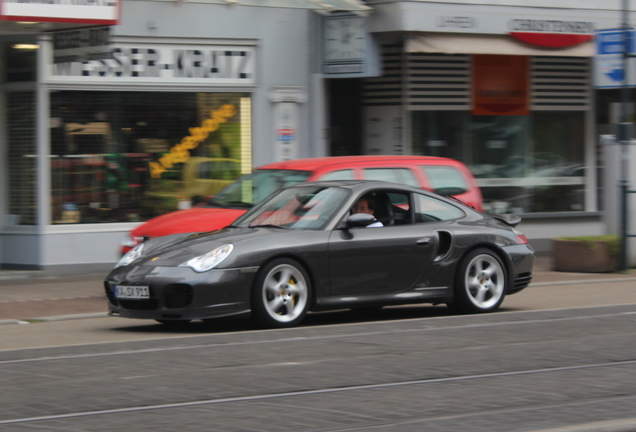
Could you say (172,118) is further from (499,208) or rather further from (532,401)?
(532,401)

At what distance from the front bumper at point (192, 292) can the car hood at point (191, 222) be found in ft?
8.76

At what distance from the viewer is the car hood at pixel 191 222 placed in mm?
11469

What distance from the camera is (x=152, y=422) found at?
18.1 ft

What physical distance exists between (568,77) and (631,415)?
14.5 m

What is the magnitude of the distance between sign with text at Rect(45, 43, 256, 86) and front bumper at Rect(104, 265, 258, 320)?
7.52 meters

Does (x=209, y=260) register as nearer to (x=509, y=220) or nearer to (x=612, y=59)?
(x=509, y=220)

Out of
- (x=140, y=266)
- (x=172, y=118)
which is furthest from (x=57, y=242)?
(x=140, y=266)

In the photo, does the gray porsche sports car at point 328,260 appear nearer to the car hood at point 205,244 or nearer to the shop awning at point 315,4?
the car hood at point 205,244

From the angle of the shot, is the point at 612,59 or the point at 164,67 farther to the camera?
the point at 164,67

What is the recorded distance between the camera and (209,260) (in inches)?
342

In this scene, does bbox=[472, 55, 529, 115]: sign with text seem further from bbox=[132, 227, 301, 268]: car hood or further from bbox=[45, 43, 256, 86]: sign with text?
bbox=[132, 227, 301, 268]: car hood

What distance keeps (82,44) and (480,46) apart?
21.3 feet

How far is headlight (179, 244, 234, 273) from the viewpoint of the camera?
8.64m

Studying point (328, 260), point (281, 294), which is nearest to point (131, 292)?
point (281, 294)
